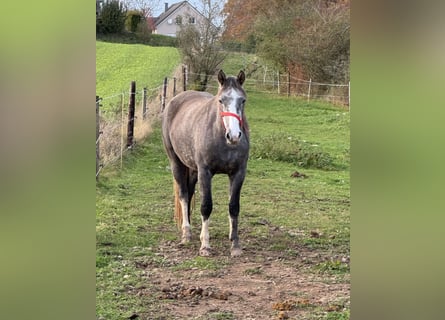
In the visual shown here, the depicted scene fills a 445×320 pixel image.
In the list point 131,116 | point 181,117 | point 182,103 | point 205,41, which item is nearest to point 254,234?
point 181,117

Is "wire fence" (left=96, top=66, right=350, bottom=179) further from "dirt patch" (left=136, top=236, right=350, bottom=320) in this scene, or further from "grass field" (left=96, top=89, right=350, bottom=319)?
"dirt patch" (left=136, top=236, right=350, bottom=320)

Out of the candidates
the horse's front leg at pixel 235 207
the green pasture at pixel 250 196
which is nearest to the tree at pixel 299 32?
the green pasture at pixel 250 196

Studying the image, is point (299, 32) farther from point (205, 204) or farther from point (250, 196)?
point (205, 204)

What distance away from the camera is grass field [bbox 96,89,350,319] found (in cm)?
262

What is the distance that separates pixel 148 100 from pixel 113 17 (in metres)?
1.61

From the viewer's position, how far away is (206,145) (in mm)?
3342

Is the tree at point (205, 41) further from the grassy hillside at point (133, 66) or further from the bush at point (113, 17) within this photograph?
the bush at point (113, 17)

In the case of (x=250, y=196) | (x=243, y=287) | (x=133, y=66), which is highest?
(x=133, y=66)

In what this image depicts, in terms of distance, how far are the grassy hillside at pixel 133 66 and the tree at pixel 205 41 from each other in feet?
0.33

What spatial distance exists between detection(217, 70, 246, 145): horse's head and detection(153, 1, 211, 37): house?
56 centimetres

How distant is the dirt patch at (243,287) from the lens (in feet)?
8.30
